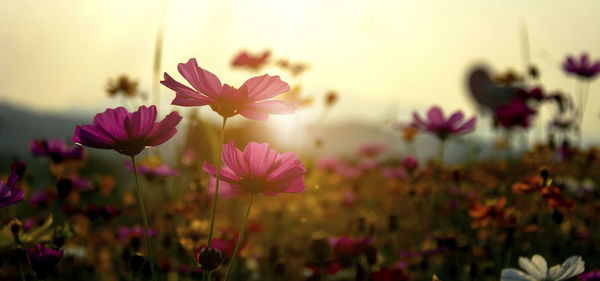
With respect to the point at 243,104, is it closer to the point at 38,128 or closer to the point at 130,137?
the point at 130,137

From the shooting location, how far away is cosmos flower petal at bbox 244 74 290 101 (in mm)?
790

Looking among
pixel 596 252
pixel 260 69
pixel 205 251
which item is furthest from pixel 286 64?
pixel 205 251

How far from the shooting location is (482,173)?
263cm

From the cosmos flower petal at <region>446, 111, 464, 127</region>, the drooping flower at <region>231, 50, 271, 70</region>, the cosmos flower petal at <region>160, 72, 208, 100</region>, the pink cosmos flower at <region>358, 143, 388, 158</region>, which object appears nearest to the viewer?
the cosmos flower petal at <region>160, 72, 208, 100</region>

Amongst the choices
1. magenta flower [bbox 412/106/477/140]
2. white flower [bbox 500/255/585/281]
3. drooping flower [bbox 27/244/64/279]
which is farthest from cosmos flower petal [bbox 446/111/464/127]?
drooping flower [bbox 27/244/64/279]

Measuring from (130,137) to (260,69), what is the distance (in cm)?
167

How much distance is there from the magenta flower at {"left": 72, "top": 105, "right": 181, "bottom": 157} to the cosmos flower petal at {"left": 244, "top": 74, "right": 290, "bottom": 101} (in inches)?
5.1

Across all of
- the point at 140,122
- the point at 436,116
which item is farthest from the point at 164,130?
the point at 436,116

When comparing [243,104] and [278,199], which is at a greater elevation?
[243,104]

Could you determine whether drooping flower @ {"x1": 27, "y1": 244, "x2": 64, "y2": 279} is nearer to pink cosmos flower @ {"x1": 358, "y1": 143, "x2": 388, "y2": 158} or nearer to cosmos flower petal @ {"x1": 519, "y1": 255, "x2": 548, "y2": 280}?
cosmos flower petal @ {"x1": 519, "y1": 255, "x2": 548, "y2": 280}

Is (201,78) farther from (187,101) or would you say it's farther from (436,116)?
(436,116)

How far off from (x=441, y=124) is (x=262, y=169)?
3.03 ft

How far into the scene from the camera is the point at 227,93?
789 millimetres

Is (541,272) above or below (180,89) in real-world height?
below
